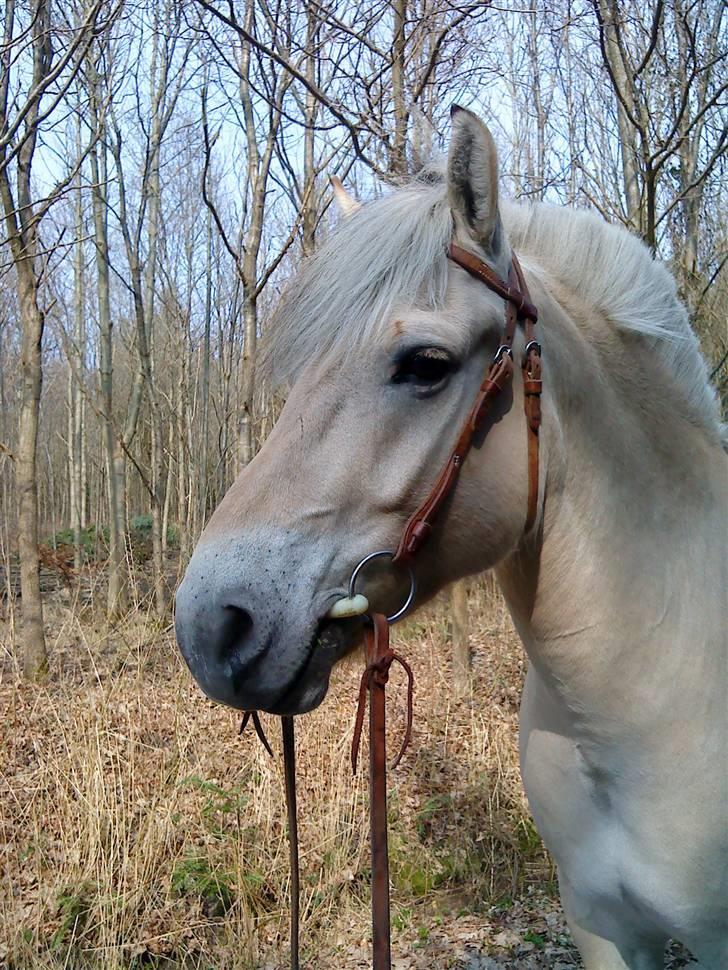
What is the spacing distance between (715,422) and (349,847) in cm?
331

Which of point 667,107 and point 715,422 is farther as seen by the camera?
point 667,107

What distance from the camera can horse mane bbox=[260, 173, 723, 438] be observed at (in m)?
1.50

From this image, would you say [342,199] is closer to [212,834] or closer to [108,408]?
[212,834]

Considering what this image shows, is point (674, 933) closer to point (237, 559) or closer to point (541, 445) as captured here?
point (541, 445)

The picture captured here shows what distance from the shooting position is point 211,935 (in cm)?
360

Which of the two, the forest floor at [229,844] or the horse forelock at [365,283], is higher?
the horse forelock at [365,283]

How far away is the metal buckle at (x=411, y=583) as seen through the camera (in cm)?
143

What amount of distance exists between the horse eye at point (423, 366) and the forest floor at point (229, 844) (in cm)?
234

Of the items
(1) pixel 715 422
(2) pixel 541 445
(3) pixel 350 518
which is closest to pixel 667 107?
(1) pixel 715 422

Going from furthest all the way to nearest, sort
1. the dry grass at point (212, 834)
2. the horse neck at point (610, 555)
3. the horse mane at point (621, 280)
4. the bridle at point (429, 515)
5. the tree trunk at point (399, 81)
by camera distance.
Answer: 1. the tree trunk at point (399, 81)
2. the dry grass at point (212, 834)
3. the horse mane at point (621, 280)
4. the horse neck at point (610, 555)
5. the bridle at point (429, 515)

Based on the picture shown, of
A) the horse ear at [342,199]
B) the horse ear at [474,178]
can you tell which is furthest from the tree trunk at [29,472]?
the horse ear at [474,178]

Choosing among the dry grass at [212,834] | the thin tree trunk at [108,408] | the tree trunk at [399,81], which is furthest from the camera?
the thin tree trunk at [108,408]

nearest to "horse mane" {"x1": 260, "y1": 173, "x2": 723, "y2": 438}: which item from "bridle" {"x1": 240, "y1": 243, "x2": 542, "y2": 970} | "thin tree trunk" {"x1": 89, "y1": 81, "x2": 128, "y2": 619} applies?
"bridle" {"x1": 240, "y1": 243, "x2": 542, "y2": 970}

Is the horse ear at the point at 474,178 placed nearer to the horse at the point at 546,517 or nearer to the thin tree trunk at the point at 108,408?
the horse at the point at 546,517
